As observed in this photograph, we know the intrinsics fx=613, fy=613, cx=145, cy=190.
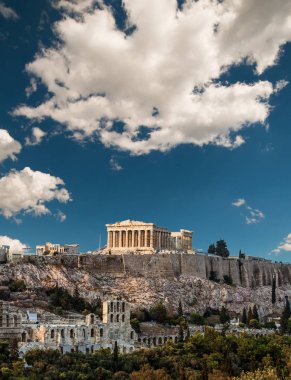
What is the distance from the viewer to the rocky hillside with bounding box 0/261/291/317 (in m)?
76.3

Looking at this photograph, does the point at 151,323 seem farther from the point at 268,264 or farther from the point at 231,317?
the point at 268,264

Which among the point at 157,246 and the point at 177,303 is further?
the point at 157,246

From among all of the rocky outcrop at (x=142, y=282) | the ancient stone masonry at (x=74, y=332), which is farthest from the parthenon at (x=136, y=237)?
the ancient stone masonry at (x=74, y=332)

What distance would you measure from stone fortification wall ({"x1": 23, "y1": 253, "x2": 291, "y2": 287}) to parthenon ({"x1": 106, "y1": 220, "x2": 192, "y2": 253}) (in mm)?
6754

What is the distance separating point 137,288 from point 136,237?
2051 cm

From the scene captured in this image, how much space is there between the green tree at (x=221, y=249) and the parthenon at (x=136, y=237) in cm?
1449

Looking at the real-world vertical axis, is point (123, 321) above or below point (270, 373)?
above

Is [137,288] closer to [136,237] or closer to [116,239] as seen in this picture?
[136,237]

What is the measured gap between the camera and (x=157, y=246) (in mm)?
104312

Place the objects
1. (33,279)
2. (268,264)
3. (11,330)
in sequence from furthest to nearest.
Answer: (268,264)
(33,279)
(11,330)

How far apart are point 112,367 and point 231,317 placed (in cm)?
4667

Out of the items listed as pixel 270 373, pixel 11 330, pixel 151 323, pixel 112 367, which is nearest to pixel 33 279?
pixel 151 323

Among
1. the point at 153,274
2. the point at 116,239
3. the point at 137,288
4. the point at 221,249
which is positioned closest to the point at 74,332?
the point at 137,288

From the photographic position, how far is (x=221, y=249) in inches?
4715
